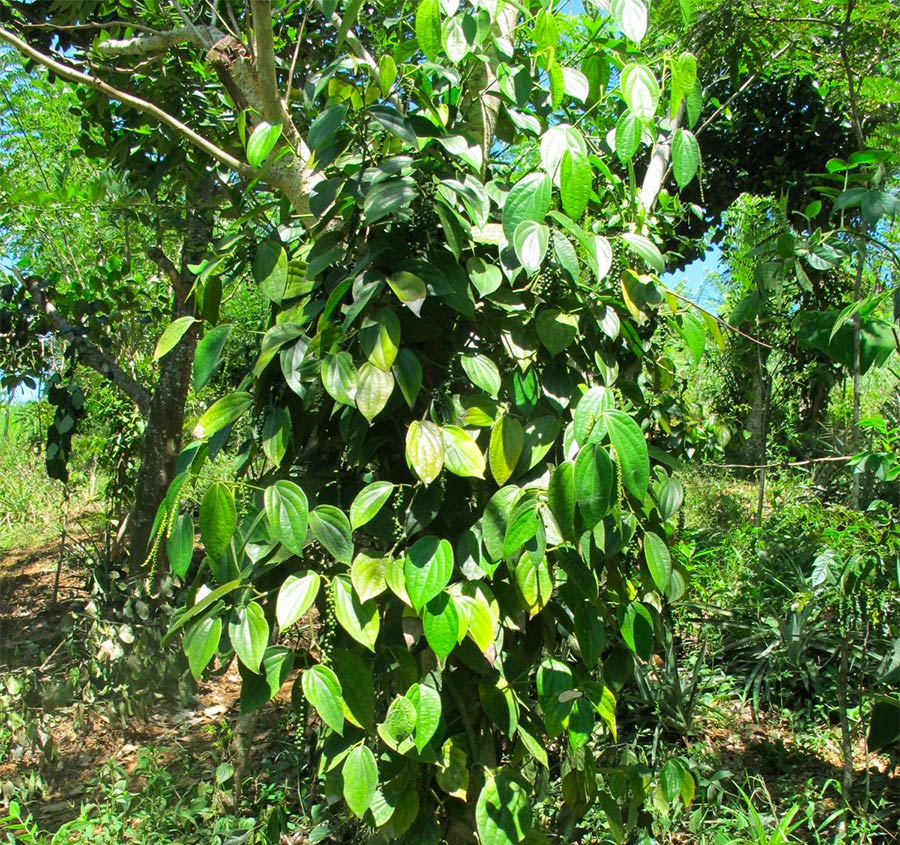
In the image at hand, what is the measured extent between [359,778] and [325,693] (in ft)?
0.51

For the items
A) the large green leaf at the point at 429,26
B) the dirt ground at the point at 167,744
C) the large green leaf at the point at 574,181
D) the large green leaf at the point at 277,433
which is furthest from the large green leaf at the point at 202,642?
the dirt ground at the point at 167,744

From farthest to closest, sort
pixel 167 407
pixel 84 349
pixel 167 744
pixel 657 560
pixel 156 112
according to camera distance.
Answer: pixel 167 407 < pixel 84 349 < pixel 167 744 < pixel 156 112 < pixel 657 560

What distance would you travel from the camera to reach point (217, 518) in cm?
112

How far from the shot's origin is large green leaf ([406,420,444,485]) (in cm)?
115

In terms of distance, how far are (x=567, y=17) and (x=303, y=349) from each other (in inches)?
91.0

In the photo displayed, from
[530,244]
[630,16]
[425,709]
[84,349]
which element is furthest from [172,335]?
[84,349]

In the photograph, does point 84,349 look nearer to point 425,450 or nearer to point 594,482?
point 425,450

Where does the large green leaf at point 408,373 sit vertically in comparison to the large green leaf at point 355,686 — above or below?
above

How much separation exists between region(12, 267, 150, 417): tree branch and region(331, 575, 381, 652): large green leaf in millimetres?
2150

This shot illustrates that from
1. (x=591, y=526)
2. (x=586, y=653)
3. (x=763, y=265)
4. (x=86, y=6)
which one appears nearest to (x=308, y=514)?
(x=591, y=526)

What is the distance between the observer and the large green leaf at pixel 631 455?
105cm

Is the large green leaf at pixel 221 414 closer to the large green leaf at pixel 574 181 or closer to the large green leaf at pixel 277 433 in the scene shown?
the large green leaf at pixel 277 433

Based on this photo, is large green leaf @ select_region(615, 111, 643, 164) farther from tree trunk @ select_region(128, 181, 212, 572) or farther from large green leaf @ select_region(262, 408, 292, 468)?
tree trunk @ select_region(128, 181, 212, 572)

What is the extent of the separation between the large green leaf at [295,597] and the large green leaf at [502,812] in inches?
17.4
